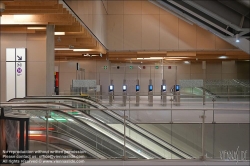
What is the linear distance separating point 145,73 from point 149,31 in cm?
314

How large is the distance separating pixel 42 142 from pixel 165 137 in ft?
14.3

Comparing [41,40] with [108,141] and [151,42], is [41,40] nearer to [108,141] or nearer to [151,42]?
[108,141]

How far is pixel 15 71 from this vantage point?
1520 cm

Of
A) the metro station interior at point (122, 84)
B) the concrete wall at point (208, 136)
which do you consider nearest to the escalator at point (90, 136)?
the metro station interior at point (122, 84)

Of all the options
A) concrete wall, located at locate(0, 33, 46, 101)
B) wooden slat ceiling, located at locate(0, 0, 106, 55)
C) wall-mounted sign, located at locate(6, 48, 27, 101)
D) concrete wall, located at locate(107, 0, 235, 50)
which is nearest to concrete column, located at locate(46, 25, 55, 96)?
concrete wall, located at locate(0, 33, 46, 101)

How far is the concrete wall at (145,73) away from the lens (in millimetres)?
27172

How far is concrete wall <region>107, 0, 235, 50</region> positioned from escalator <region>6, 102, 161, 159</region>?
62.9 feet

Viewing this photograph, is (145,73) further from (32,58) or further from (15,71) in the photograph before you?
(15,71)

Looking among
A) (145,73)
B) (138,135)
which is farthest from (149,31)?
(138,135)

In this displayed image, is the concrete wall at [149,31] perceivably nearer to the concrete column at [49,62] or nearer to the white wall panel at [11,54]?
the concrete column at [49,62]

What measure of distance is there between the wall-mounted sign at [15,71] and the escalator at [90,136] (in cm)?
769

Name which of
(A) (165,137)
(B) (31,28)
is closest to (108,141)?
(A) (165,137)

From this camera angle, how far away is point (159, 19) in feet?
90.5

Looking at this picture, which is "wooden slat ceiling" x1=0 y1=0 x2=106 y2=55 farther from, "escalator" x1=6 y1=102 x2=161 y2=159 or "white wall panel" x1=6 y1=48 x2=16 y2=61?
"escalator" x1=6 y1=102 x2=161 y2=159
